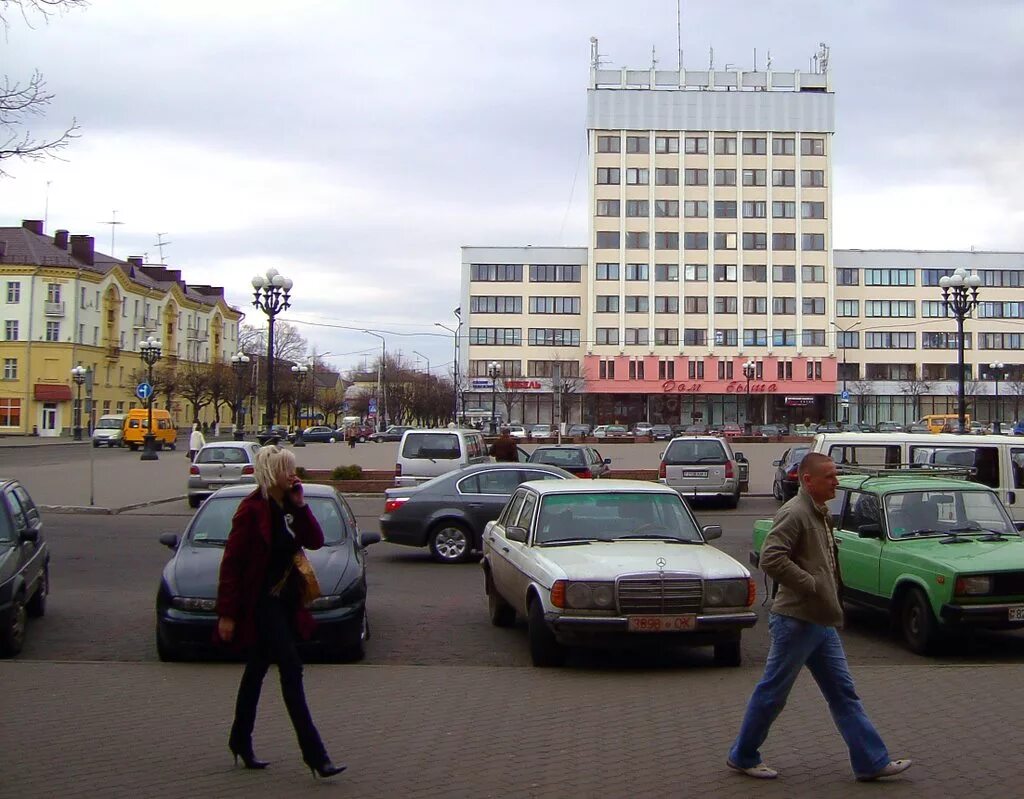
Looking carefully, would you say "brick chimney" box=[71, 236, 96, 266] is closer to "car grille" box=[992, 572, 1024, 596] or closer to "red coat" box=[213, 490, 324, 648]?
"car grille" box=[992, 572, 1024, 596]

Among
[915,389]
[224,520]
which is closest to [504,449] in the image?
[224,520]

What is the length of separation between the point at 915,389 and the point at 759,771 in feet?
325

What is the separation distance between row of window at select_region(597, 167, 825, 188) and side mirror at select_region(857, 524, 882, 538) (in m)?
85.8

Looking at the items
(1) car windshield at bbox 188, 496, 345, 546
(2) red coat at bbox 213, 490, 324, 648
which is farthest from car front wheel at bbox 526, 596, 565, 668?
(2) red coat at bbox 213, 490, 324, 648

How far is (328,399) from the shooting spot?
13488 centimetres

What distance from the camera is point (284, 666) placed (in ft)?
18.5

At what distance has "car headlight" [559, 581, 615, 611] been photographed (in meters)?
8.67

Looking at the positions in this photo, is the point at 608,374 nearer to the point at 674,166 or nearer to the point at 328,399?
the point at 674,166

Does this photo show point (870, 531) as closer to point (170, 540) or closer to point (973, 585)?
point (973, 585)

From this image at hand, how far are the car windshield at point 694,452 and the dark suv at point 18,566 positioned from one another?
17447mm

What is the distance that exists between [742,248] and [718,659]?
89018 mm

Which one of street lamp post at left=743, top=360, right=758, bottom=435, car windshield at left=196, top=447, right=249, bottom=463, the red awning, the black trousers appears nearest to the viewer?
the black trousers

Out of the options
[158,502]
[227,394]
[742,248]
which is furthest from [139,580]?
[742,248]

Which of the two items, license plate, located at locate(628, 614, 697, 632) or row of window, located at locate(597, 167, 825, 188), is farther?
row of window, located at locate(597, 167, 825, 188)
